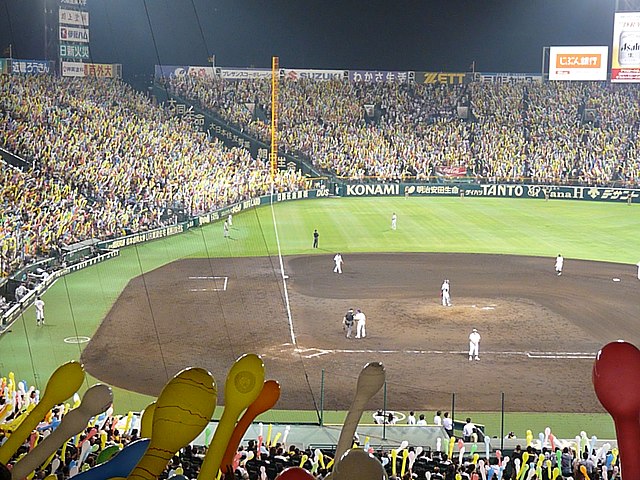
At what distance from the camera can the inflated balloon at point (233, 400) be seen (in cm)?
186

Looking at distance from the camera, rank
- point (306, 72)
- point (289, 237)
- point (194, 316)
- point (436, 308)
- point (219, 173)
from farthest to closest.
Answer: point (306, 72), point (219, 173), point (289, 237), point (436, 308), point (194, 316)

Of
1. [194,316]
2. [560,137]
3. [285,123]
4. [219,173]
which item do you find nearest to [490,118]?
[560,137]

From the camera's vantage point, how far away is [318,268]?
94.7 ft

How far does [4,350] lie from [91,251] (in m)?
8.74

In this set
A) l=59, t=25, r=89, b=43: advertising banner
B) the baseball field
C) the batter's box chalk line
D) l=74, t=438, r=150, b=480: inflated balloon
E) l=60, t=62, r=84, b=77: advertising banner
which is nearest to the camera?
l=74, t=438, r=150, b=480: inflated balloon

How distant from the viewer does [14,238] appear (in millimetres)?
21812

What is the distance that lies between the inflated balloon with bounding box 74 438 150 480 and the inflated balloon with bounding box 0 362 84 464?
0.38 meters

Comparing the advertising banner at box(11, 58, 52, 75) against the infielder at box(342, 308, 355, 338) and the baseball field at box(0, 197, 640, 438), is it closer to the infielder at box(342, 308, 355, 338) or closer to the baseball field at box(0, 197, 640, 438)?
the baseball field at box(0, 197, 640, 438)

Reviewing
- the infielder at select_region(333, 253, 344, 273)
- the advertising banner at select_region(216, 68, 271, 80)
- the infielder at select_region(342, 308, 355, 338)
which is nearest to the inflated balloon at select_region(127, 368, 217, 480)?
the infielder at select_region(342, 308, 355, 338)

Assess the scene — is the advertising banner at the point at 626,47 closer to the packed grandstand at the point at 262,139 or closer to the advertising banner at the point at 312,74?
the packed grandstand at the point at 262,139

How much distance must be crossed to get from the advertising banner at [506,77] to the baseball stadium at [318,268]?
15 cm

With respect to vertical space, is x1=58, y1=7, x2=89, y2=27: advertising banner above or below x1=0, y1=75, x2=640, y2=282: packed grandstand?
above

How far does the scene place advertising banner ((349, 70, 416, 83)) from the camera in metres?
57.1

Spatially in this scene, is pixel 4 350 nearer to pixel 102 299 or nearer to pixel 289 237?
pixel 102 299
